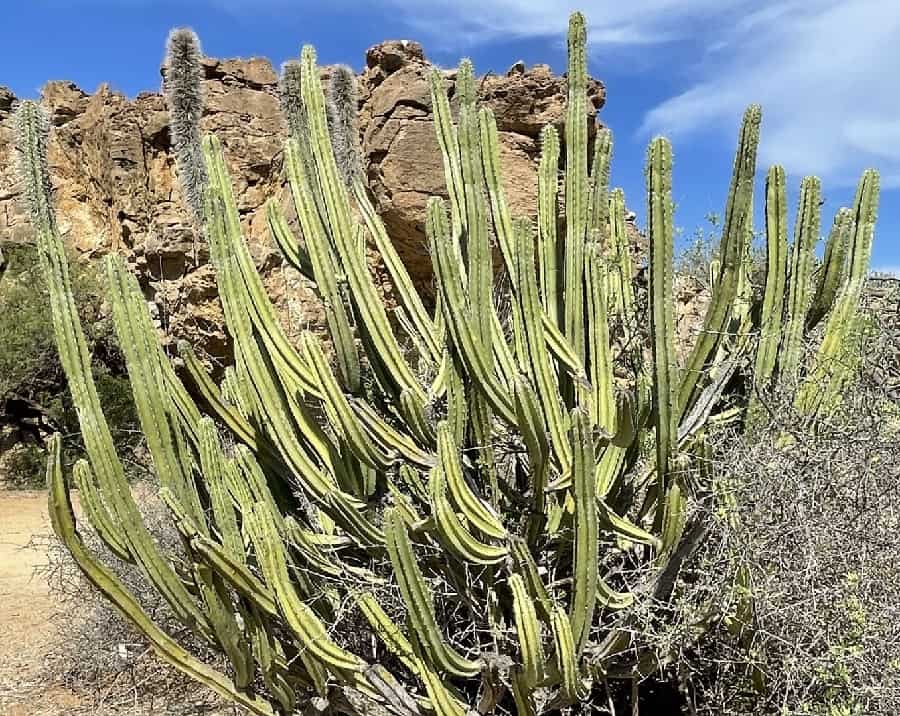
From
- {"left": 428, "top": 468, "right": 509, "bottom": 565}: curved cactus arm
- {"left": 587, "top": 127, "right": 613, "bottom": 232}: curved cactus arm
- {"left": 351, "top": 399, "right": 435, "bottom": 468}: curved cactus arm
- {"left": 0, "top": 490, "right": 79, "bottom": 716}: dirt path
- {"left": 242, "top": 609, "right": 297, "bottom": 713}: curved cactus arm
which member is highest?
{"left": 587, "top": 127, "right": 613, "bottom": 232}: curved cactus arm

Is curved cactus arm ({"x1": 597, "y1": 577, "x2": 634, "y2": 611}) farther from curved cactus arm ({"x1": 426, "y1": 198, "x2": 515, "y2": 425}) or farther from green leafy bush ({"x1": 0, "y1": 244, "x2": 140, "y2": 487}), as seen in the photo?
green leafy bush ({"x1": 0, "y1": 244, "x2": 140, "y2": 487})

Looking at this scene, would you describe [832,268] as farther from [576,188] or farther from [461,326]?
[461,326]

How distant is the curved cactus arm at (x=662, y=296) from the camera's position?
3295 mm

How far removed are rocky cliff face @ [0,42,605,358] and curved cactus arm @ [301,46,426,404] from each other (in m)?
2.36

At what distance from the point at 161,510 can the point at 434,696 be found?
407 centimetres

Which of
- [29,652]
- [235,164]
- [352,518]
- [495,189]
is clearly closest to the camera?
[352,518]

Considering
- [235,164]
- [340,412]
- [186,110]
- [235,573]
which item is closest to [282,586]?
[235,573]

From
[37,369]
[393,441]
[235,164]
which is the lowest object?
[37,369]

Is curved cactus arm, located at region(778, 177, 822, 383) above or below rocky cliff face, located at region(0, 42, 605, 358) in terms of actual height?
below

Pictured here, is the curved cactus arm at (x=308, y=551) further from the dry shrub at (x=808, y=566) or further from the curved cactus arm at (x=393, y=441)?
the dry shrub at (x=808, y=566)

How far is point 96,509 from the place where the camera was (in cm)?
363

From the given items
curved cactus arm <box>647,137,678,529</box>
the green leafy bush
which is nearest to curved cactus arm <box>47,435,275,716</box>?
curved cactus arm <box>647,137,678,529</box>

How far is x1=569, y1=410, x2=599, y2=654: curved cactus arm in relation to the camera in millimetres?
3242

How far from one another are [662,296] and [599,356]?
50cm
